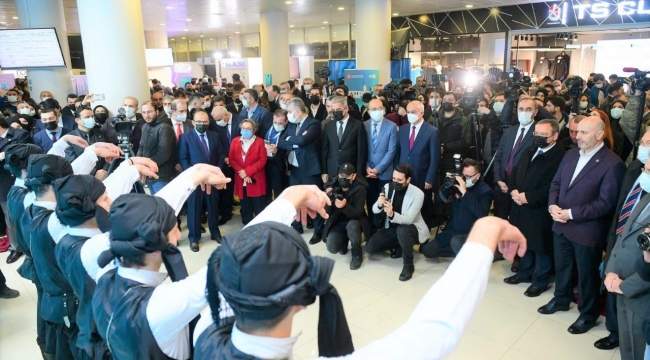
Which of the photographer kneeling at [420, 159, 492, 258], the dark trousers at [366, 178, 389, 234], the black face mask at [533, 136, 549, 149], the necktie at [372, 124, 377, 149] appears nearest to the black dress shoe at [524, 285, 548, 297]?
the photographer kneeling at [420, 159, 492, 258]

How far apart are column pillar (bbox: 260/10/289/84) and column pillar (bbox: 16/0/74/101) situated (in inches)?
215

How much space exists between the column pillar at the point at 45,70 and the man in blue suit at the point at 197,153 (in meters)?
4.97

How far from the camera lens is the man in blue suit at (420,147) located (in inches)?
190

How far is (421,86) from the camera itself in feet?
32.2

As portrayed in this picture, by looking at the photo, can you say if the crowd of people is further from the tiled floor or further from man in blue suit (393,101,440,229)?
the tiled floor

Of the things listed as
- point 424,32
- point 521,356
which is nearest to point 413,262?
point 521,356

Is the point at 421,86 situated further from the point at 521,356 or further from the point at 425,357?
the point at 425,357

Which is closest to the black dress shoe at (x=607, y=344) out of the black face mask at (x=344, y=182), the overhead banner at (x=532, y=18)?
the black face mask at (x=344, y=182)

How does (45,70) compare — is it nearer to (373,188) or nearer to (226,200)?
(226,200)

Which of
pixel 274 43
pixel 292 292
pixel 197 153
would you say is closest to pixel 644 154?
pixel 292 292

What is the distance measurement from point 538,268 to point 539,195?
27.4 inches

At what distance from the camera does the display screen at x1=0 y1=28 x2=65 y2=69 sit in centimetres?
686

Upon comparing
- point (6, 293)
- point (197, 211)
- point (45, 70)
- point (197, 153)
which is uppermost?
point (45, 70)

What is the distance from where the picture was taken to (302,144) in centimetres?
520
